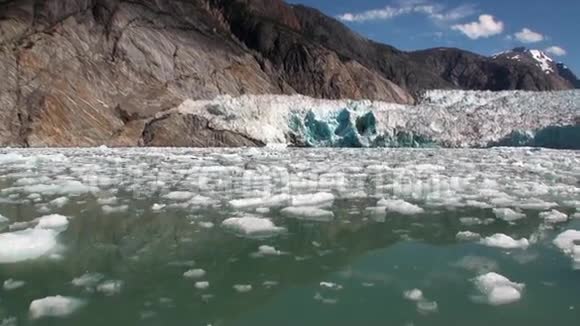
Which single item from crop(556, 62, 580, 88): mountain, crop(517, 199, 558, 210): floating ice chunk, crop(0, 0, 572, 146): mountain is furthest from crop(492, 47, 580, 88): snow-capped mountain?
crop(517, 199, 558, 210): floating ice chunk

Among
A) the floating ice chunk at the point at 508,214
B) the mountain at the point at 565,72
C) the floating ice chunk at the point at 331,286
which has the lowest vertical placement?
the floating ice chunk at the point at 331,286

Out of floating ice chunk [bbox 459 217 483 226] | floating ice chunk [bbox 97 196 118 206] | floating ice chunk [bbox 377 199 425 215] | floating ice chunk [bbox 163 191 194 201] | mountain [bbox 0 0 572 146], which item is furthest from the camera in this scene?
mountain [bbox 0 0 572 146]

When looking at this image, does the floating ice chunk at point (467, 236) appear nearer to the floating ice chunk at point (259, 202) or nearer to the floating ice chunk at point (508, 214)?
the floating ice chunk at point (508, 214)

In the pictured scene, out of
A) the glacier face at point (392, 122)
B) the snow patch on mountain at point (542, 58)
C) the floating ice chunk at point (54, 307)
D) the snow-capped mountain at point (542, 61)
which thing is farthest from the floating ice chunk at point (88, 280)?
the snow patch on mountain at point (542, 58)

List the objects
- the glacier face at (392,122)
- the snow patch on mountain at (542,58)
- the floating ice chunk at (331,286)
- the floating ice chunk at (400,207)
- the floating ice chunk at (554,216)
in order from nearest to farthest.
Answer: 1. the floating ice chunk at (331,286)
2. the floating ice chunk at (554,216)
3. the floating ice chunk at (400,207)
4. the glacier face at (392,122)
5. the snow patch on mountain at (542,58)

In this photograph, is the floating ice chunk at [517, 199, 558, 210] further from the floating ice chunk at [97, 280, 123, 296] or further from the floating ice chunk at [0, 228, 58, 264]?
the floating ice chunk at [0, 228, 58, 264]

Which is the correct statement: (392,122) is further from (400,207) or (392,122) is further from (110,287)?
(110,287)

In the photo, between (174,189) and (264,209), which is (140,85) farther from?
(264,209)
